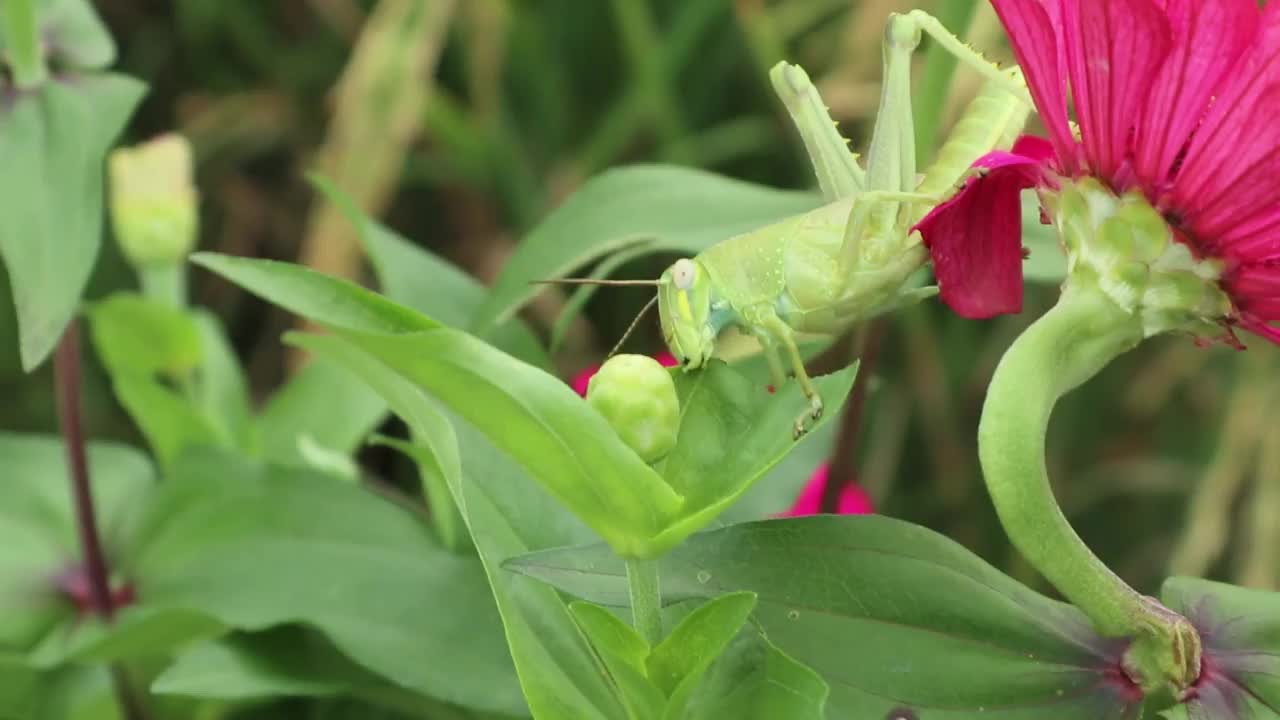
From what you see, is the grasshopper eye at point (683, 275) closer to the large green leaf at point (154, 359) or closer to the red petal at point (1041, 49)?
the red petal at point (1041, 49)

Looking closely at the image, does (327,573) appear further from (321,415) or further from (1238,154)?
(1238,154)

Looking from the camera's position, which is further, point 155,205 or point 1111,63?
point 155,205

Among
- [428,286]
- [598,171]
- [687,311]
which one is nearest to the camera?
[687,311]

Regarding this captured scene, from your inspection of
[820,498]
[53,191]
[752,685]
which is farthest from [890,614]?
[53,191]

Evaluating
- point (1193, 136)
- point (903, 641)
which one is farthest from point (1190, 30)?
point (903, 641)

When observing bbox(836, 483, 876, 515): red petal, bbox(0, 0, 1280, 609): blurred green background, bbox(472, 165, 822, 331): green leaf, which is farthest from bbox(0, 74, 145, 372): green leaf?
bbox(0, 0, 1280, 609): blurred green background

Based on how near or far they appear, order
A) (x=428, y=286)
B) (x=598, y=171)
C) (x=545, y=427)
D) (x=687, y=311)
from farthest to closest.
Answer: (x=598, y=171), (x=428, y=286), (x=687, y=311), (x=545, y=427)

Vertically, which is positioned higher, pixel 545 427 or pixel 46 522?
pixel 545 427
